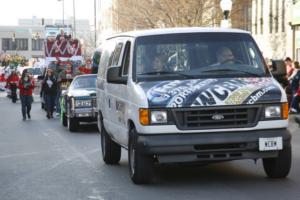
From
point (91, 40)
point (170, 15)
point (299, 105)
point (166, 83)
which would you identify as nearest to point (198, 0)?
point (170, 15)

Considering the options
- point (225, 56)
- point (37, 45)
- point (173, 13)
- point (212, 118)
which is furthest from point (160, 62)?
point (37, 45)

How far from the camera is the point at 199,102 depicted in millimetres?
9109

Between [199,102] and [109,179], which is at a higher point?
[199,102]

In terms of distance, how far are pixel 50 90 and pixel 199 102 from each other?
1725cm

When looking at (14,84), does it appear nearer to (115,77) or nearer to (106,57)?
(106,57)

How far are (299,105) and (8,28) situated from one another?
515 ft

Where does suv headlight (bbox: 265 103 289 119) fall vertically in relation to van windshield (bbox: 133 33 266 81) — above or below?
below

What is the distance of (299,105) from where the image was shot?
2334cm

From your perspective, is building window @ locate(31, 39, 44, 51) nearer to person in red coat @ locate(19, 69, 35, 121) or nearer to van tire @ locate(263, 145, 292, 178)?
person in red coat @ locate(19, 69, 35, 121)

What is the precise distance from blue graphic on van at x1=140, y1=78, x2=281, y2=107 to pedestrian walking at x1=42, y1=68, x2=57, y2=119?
16.3 meters

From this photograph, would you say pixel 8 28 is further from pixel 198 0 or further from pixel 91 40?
pixel 198 0

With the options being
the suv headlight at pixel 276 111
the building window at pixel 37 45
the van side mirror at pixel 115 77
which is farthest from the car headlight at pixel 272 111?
the building window at pixel 37 45

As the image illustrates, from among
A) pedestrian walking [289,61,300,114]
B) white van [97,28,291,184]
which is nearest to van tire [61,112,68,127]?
pedestrian walking [289,61,300,114]

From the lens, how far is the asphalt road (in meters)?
9.02
